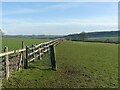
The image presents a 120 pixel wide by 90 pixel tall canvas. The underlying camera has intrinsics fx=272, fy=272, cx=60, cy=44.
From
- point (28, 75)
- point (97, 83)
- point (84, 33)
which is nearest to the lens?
point (97, 83)

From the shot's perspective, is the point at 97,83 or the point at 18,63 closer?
the point at 97,83

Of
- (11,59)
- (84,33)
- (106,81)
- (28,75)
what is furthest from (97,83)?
(84,33)

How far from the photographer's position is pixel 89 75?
42.6 ft

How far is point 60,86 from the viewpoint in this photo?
33.2 feet

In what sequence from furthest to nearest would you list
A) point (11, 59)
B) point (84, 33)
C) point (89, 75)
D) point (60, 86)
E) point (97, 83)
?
point (84, 33)
point (11, 59)
point (89, 75)
point (97, 83)
point (60, 86)

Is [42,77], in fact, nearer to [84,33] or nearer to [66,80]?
[66,80]

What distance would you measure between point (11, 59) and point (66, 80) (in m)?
5.25

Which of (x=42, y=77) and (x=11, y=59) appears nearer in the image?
(x=42, y=77)

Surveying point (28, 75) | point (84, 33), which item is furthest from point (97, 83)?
point (84, 33)

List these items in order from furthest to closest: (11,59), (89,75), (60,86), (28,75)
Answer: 1. (11,59)
2. (89,75)
3. (28,75)
4. (60,86)

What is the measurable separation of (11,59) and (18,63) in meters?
2.40

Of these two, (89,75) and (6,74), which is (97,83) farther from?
(6,74)

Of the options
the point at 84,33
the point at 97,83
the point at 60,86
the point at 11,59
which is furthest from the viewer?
the point at 84,33

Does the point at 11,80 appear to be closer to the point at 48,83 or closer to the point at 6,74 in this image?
the point at 6,74
